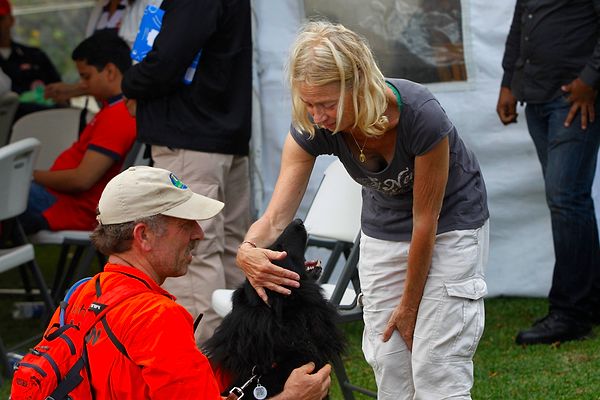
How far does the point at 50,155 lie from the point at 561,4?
3.53 meters

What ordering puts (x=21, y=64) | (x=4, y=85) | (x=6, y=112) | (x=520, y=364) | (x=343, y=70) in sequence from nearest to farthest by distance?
(x=343, y=70)
(x=520, y=364)
(x=6, y=112)
(x=4, y=85)
(x=21, y=64)

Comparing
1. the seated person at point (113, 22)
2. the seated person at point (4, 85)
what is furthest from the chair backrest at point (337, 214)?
the seated person at point (4, 85)

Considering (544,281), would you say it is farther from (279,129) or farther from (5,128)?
(5,128)

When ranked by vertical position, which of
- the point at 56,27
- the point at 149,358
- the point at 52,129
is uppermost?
the point at 149,358

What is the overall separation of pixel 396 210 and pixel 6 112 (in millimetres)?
4271

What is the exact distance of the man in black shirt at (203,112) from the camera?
15.2 ft

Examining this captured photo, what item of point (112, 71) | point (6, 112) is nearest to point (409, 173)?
point (112, 71)

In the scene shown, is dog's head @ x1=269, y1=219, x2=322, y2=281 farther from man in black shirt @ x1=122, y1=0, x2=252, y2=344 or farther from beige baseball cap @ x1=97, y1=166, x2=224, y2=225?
man in black shirt @ x1=122, y1=0, x2=252, y2=344

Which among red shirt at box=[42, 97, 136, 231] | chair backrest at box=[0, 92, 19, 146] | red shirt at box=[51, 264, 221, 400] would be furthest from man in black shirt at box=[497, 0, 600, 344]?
chair backrest at box=[0, 92, 19, 146]

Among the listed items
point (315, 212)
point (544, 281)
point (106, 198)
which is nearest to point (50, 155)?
point (315, 212)

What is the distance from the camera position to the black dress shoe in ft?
15.6

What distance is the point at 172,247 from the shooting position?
2.61 m

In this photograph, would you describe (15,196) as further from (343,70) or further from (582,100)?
(343,70)

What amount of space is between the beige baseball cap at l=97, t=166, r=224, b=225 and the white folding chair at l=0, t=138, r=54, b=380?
243 cm
